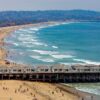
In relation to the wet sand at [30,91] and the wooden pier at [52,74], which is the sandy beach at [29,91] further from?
the wooden pier at [52,74]

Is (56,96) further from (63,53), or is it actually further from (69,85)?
(63,53)

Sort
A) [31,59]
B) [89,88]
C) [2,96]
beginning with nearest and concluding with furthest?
[2,96] → [89,88] → [31,59]

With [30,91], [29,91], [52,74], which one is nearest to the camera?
[29,91]

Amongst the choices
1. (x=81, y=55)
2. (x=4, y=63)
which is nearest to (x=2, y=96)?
(x=4, y=63)

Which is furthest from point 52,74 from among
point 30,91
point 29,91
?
point 29,91

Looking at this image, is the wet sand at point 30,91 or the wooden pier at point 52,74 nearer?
the wet sand at point 30,91

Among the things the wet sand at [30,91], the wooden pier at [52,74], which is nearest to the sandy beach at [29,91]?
the wet sand at [30,91]

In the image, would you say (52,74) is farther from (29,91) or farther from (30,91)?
(29,91)

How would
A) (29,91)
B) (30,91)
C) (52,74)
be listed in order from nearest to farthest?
1. (29,91)
2. (30,91)
3. (52,74)

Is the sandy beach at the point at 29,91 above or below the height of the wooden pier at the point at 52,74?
below
